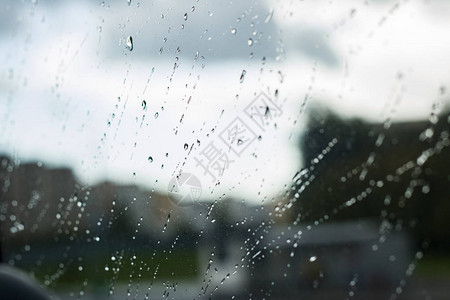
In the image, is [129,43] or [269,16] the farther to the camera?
[129,43]

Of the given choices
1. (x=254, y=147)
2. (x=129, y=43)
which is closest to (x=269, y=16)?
(x=254, y=147)

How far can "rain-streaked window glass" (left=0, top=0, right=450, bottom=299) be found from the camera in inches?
42.4

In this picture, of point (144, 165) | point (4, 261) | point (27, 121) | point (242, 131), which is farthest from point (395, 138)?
point (4, 261)

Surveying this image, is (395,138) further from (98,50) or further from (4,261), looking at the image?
(4,261)

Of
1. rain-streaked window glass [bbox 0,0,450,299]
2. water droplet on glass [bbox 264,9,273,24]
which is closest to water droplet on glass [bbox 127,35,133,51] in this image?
rain-streaked window glass [bbox 0,0,450,299]

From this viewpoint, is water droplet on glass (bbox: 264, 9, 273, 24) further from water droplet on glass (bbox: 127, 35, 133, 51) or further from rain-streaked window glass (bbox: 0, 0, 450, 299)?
water droplet on glass (bbox: 127, 35, 133, 51)

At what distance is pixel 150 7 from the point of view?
1554 mm

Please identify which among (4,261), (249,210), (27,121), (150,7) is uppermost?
(150,7)

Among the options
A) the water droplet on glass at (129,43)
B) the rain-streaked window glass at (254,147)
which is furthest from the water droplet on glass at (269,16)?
the water droplet on glass at (129,43)

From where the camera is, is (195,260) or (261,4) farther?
(195,260)

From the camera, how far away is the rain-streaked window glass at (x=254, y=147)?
1.08m

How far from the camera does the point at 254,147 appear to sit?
134cm

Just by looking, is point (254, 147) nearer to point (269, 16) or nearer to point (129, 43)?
point (269, 16)

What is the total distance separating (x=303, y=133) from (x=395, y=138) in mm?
209
